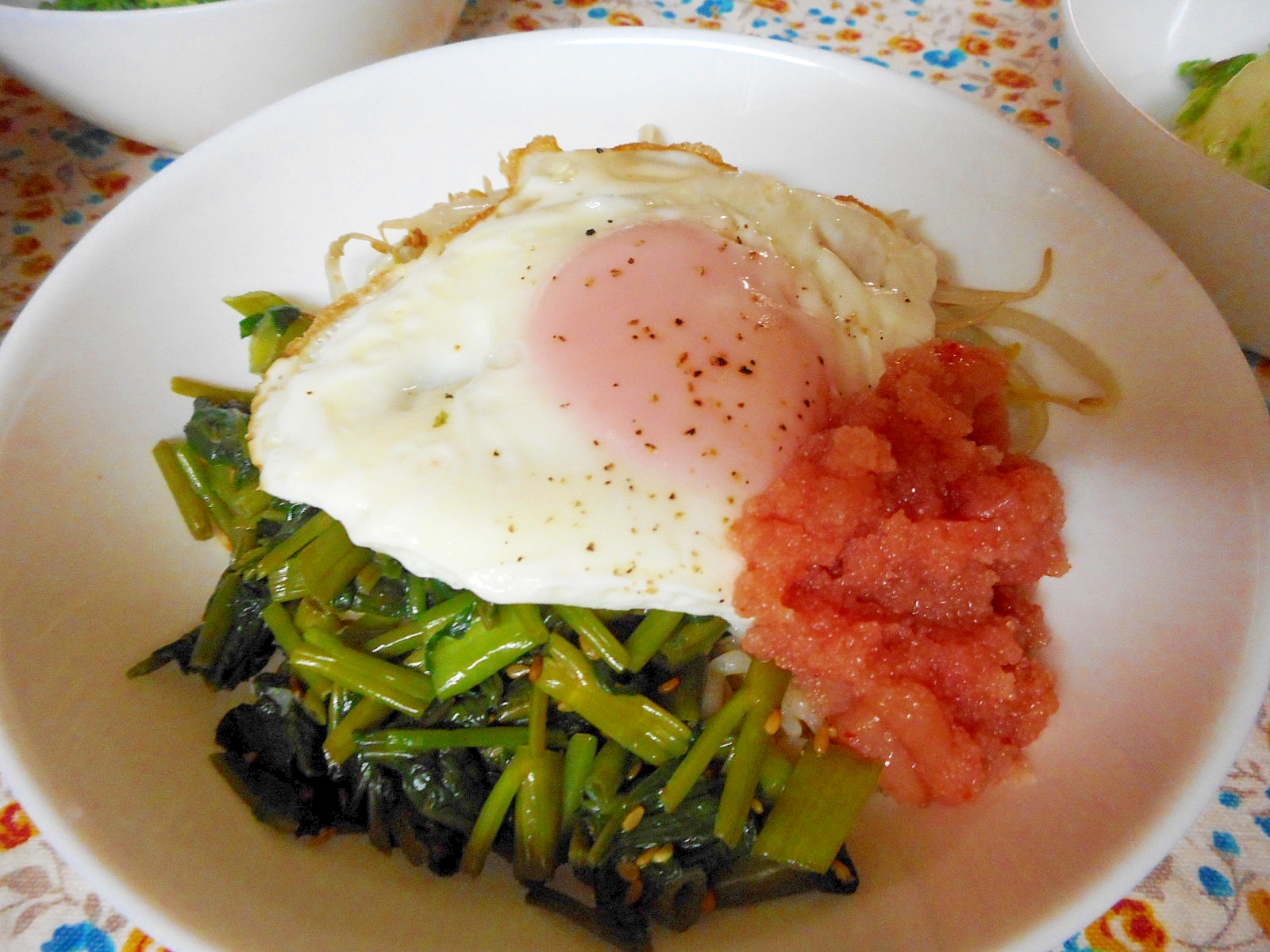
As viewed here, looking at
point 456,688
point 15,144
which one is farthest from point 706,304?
point 15,144

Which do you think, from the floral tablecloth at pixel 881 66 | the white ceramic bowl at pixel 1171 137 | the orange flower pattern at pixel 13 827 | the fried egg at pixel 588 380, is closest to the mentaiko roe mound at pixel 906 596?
the fried egg at pixel 588 380

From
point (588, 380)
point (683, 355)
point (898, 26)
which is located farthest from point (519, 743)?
point (898, 26)

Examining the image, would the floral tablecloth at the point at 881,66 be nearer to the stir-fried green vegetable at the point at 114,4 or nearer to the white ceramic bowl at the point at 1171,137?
the white ceramic bowl at the point at 1171,137

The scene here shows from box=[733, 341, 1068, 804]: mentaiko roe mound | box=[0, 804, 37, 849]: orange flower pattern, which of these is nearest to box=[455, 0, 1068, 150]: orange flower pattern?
box=[733, 341, 1068, 804]: mentaiko roe mound

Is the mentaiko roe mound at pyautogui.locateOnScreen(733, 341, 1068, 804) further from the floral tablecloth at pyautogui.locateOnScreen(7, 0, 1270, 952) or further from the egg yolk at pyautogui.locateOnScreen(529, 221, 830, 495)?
the floral tablecloth at pyautogui.locateOnScreen(7, 0, 1270, 952)

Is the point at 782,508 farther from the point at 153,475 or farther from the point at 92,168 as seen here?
the point at 92,168

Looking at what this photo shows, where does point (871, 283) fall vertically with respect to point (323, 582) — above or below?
above
